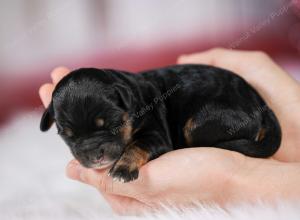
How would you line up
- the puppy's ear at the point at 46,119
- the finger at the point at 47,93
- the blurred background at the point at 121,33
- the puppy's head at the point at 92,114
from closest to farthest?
the puppy's head at the point at 92,114
the puppy's ear at the point at 46,119
the finger at the point at 47,93
the blurred background at the point at 121,33

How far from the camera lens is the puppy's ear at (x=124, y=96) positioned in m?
1.67

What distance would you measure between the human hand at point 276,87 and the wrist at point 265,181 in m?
0.27

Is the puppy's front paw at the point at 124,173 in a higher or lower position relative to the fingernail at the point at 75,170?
higher

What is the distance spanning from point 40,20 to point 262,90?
6.60 ft

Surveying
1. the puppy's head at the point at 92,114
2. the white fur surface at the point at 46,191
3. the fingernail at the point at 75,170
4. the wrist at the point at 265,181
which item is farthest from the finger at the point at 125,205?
the wrist at the point at 265,181

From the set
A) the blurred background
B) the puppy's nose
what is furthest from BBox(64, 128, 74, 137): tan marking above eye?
the blurred background

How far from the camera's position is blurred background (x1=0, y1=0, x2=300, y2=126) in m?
3.68

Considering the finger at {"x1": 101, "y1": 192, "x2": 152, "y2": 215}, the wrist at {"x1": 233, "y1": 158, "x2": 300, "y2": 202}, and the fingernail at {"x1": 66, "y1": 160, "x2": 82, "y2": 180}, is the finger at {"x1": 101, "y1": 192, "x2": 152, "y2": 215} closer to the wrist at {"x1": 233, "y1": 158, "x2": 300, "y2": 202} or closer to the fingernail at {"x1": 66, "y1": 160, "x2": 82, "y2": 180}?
the fingernail at {"x1": 66, "y1": 160, "x2": 82, "y2": 180}

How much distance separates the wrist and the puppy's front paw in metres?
0.42

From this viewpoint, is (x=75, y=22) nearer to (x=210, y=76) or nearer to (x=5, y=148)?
(x=5, y=148)

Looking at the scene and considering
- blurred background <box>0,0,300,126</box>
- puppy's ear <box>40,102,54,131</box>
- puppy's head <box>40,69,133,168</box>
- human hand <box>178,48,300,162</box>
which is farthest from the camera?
blurred background <box>0,0,300,126</box>

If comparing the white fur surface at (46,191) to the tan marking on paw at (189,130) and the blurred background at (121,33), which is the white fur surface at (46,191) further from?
the blurred background at (121,33)

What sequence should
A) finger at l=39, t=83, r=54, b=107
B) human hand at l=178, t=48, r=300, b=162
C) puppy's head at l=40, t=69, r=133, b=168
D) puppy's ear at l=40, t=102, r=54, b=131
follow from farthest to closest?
human hand at l=178, t=48, r=300, b=162
finger at l=39, t=83, r=54, b=107
puppy's ear at l=40, t=102, r=54, b=131
puppy's head at l=40, t=69, r=133, b=168

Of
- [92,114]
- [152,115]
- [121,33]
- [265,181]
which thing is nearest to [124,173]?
[92,114]
